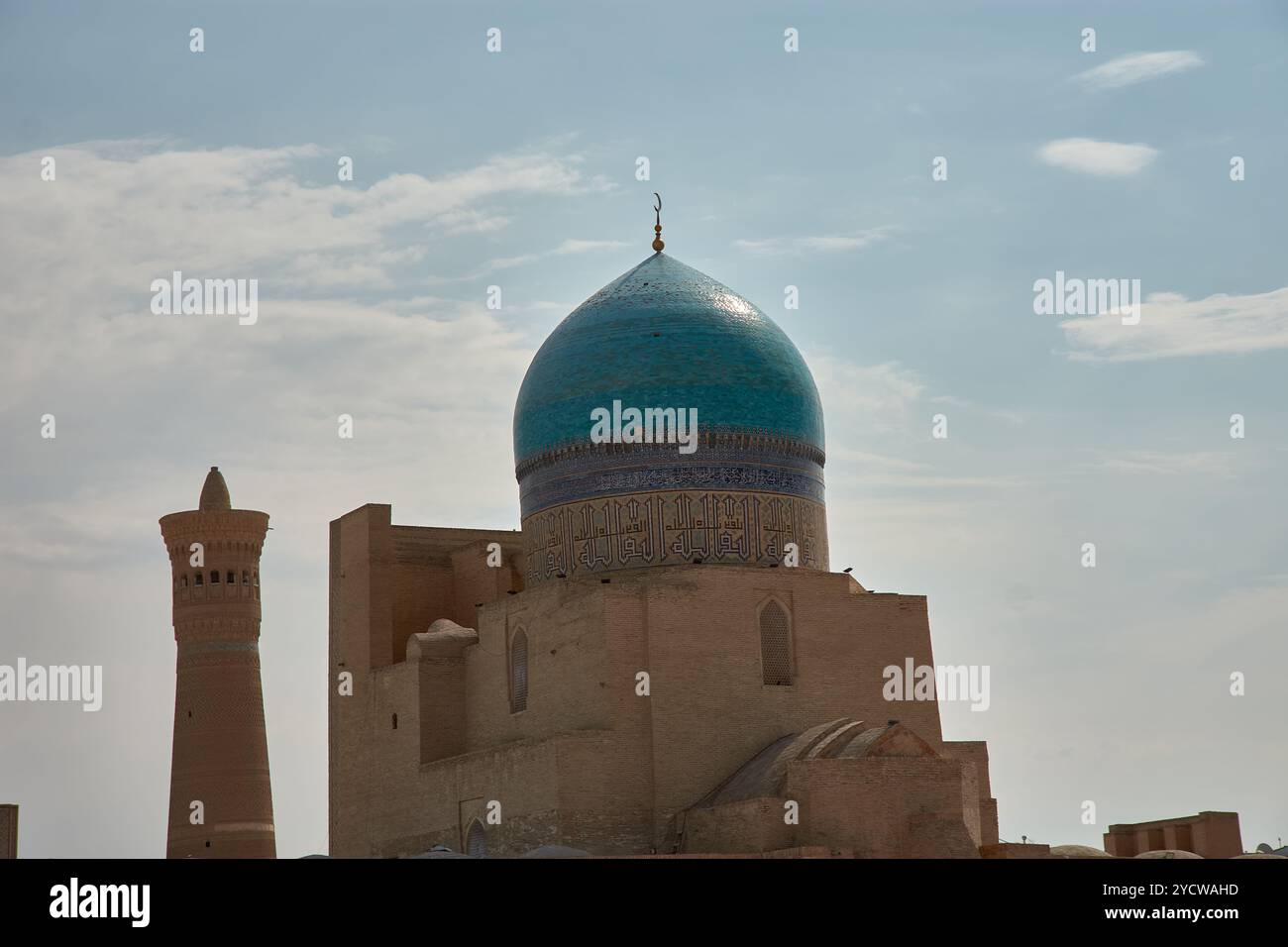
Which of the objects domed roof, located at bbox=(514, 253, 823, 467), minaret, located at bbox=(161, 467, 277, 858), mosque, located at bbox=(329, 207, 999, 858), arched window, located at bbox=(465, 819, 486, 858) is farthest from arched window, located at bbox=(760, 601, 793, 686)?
minaret, located at bbox=(161, 467, 277, 858)

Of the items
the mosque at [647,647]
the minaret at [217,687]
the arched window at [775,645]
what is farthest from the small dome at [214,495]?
the arched window at [775,645]

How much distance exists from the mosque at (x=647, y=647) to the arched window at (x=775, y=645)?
0.03 metres

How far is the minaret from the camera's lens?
1204 inches

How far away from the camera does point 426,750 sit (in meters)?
22.4

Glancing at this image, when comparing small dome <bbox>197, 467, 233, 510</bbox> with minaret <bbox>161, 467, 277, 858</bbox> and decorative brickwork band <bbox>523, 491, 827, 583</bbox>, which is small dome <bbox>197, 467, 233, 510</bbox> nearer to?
minaret <bbox>161, 467, 277, 858</bbox>

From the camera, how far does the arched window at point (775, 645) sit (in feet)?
69.8

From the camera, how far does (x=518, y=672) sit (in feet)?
71.5

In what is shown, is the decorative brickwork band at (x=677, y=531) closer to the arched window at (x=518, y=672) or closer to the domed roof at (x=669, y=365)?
the domed roof at (x=669, y=365)

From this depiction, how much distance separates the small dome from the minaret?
16 millimetres
